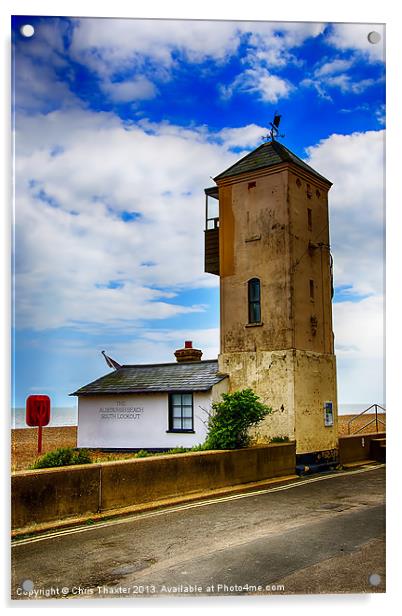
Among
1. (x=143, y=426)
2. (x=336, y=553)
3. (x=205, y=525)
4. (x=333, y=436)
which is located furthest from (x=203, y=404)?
(x=336, y=553)

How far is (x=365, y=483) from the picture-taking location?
11.1m

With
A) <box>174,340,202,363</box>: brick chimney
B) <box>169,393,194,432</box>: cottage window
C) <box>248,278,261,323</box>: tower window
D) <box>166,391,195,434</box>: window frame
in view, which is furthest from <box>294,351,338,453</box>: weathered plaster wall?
<box>174,340,202,363</box>: brick chimney

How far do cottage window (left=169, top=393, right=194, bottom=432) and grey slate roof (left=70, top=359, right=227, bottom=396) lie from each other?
33 cm

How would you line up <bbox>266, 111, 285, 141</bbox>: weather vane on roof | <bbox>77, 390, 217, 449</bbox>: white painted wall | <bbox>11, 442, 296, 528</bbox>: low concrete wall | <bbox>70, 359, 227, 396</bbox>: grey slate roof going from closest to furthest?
<bbox>11, 442, 296, 528</bbox>: low concrete wall, <bbox>266, 111, 285, 141</bbox>: weather vane on roof, <bbox>77, 390, 217, 449</bbox>: white painted wall, <bbox>70, 359, 227, 396</bbox>: grey slate roof

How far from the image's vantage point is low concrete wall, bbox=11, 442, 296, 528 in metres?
7.34

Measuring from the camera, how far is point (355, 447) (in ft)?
47.9

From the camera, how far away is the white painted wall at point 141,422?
14.7m

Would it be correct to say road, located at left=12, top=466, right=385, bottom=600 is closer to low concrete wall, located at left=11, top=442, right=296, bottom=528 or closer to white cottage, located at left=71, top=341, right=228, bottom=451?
low concrete wall, located at left=11, top=442, right=296, bottom=528

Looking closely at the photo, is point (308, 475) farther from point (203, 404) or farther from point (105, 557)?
point (105, 557)

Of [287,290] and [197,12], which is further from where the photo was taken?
[287,290]

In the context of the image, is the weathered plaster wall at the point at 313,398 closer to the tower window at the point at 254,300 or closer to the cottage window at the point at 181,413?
the tower window at the point at 254,300

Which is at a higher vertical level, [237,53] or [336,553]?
[237,53]

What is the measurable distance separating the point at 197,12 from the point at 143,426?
35.7 ft

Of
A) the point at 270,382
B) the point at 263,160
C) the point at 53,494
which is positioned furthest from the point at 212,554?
the point at 263,160
